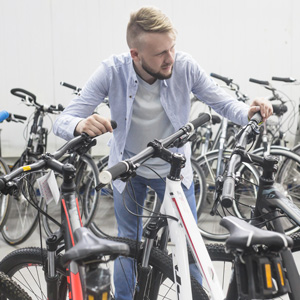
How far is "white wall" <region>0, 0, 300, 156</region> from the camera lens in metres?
3.96

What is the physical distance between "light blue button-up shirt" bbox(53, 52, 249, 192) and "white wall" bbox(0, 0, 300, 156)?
2.32m

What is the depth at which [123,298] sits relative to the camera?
175 cm

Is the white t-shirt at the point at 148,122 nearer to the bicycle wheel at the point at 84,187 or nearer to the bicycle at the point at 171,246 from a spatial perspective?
the bicycle at the point at 171,246

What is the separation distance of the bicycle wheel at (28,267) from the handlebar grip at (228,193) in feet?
2.05

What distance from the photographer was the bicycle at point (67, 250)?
0.93 meters

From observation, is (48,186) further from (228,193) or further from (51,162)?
(228,193)

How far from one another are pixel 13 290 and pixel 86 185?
6.06 ft

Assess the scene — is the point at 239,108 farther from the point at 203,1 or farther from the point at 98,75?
the point at 203,1

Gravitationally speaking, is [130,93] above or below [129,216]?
above

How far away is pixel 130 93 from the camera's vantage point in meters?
1.75

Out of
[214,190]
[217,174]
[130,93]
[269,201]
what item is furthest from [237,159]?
[214,190]

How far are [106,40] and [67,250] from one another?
3143 millimetres

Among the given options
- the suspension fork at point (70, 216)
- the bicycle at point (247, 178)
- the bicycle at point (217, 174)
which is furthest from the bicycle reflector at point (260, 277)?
the bicycle at point (217, 174)

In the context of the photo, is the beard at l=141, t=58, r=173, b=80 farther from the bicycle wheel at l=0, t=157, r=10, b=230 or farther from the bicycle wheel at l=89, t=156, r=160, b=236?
the bicycle wheel at l=0, t=157, r=10, b=230
